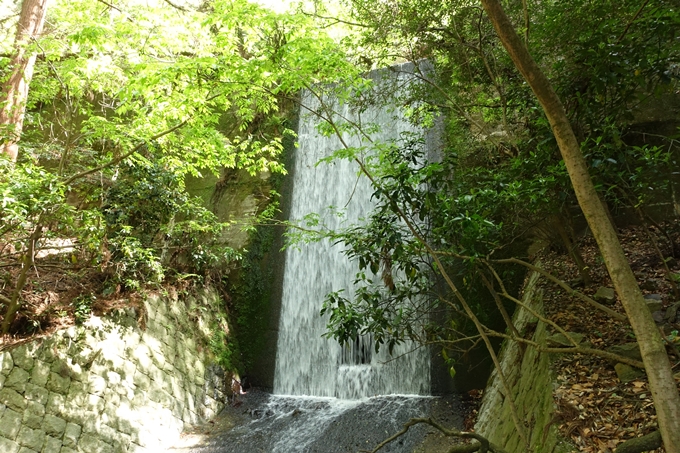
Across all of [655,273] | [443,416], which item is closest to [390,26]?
[655,273]

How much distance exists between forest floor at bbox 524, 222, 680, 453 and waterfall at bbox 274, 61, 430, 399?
3.38 metres

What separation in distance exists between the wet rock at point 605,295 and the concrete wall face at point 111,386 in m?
6.10

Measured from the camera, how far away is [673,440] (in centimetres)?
189

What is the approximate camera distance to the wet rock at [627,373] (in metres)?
3.19

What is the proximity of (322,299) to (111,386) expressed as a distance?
4.30 meters

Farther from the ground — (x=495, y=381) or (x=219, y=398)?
(x=495, y=381)

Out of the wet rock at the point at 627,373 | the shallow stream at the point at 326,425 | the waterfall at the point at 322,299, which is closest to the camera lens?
the wet rock at the point at 627,373

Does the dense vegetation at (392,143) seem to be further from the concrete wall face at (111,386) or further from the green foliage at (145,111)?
the concrete wall face at (111,386)

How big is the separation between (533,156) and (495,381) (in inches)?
132

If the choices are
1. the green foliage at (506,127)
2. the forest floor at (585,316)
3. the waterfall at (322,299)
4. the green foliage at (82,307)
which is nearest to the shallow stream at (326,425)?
the waterfall at (322,299)

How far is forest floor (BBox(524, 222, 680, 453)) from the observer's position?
2.84 m

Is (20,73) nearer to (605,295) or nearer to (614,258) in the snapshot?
(614,258)

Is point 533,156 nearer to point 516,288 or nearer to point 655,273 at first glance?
point 655,273

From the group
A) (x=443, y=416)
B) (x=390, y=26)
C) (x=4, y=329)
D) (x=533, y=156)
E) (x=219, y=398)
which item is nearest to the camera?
(x=533, y=156)
